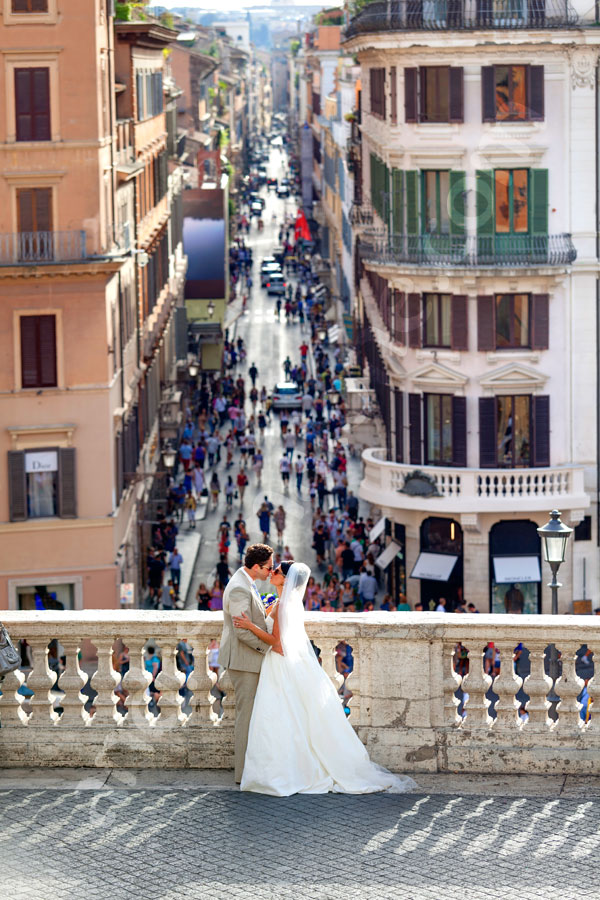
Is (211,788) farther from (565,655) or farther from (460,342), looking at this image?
(460,342)

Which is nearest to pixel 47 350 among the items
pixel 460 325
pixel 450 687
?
pixel 460 325

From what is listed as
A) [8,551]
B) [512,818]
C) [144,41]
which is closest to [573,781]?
[512,818]

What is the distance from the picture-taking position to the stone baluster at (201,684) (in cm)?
1369

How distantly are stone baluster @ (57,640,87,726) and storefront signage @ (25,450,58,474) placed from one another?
28.1 metres

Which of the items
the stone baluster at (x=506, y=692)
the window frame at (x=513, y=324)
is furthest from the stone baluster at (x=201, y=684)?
the window frame at (x=513, y=324)

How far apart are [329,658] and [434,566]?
32344 mm

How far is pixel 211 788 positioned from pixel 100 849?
1.35 m

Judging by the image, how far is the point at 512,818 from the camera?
1248 cm

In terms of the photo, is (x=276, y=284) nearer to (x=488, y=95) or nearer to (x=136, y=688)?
(x=488, y=95)

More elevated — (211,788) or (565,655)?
(565,655)

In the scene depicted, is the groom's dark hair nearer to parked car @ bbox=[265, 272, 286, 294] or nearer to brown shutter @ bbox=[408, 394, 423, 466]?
brown shutter @ bbox=[408, 394, 423, 466]

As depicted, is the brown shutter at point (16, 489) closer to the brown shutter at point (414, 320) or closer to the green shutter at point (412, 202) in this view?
the brown shutter at point (414, 320)

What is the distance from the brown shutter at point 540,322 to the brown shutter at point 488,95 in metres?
4.42

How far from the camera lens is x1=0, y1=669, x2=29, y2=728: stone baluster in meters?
13.8
